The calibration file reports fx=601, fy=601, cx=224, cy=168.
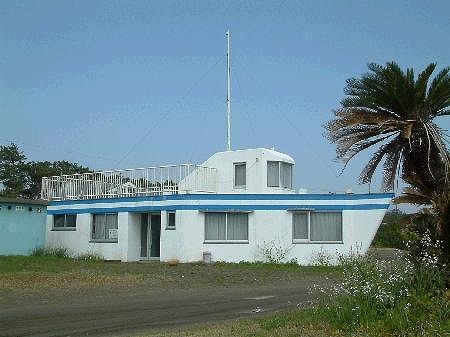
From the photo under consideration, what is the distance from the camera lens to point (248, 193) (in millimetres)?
27984

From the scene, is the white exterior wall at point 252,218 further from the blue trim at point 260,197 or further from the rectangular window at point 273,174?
the rectangular window at point 273,174

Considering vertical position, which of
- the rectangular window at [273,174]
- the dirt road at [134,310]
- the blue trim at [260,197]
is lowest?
the dirt road at [134,310]

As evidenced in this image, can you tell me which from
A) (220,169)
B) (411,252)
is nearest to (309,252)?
(220,169)

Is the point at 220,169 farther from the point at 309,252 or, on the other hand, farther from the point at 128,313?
the point at 128,313

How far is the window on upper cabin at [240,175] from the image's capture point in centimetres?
3023

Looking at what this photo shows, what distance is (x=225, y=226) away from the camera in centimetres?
2795

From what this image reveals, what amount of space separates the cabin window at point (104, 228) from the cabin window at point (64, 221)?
1.51 metres

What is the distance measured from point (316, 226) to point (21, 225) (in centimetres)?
1490

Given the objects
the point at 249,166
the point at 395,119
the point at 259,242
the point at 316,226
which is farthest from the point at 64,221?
the point at 395,119

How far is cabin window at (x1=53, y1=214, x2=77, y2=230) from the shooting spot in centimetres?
3203

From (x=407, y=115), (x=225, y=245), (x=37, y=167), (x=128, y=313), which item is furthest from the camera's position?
(x=37, y=167)

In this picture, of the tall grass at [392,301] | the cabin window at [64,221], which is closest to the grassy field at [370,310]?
the tall grass at [392,301]

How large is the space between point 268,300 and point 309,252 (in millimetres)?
11884

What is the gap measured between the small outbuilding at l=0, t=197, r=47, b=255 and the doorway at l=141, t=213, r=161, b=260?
592cm
